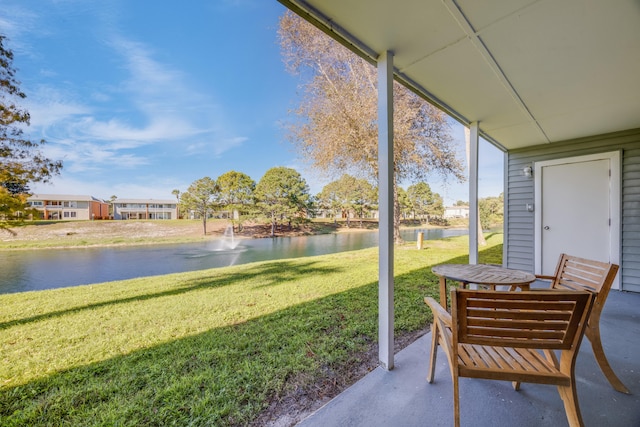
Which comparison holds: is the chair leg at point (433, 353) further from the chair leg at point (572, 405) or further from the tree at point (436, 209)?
the tree at point (436, 209)

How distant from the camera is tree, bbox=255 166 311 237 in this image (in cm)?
2159

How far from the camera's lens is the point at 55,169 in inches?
173

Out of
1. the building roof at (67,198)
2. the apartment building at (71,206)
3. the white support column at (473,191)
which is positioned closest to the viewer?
the white support column at (473,191)

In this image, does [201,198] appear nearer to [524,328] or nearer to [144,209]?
[144,209]

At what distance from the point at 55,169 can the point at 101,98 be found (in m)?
17.2

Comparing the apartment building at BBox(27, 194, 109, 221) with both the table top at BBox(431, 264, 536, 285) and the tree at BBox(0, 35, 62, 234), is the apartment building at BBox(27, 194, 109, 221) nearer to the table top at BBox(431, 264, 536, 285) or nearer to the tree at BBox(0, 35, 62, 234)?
the tree at BBox(0, 35, 62, 234)

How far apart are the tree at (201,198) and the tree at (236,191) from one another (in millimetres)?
746

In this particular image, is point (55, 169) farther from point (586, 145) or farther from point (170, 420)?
point (586, 145)

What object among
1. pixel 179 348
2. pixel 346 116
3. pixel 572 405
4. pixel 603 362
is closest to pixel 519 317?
pixel 572 405

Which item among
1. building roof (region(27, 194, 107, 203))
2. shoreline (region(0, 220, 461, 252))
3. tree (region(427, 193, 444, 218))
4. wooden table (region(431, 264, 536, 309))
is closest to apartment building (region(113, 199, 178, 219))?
building roof (region(27, 194, 107, 203))

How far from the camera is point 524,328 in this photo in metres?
1.09

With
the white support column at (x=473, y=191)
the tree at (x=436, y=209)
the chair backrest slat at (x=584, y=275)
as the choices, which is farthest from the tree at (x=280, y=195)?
the chair backrest slat at (x=584, y=275)

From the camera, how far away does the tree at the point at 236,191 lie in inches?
850

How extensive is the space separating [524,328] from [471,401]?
692 millimetres
